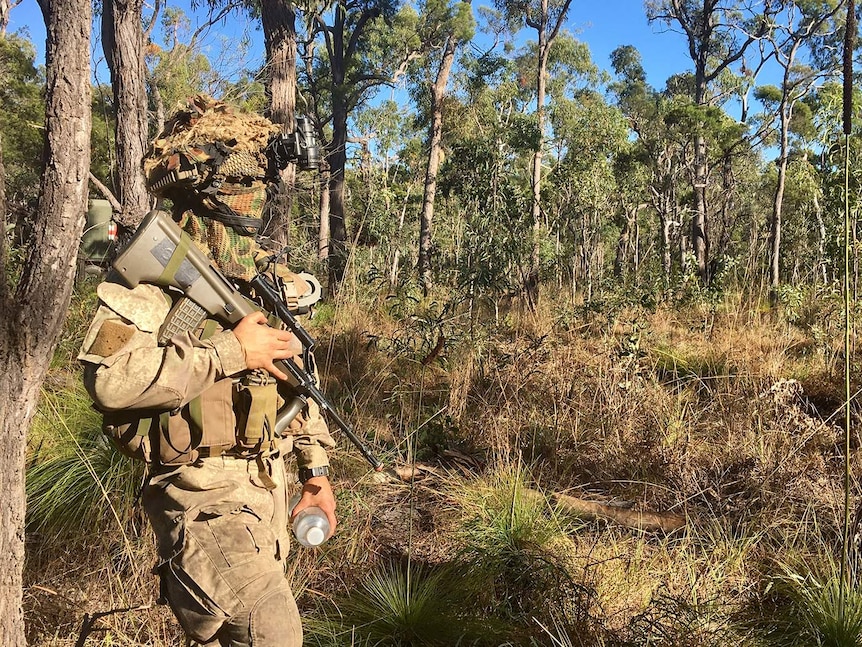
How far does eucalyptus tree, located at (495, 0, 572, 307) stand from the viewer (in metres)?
11.7

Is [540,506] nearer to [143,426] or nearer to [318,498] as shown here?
[318,498]

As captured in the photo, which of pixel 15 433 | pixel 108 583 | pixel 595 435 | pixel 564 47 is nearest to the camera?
pixel 15 433

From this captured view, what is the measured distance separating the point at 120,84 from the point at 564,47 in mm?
21857

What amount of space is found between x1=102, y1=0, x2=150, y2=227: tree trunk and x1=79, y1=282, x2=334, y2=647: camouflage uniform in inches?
158

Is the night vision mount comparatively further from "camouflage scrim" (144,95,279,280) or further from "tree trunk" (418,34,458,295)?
"tree trunk" (418,34,458,295)

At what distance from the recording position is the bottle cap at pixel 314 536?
61.2 inches

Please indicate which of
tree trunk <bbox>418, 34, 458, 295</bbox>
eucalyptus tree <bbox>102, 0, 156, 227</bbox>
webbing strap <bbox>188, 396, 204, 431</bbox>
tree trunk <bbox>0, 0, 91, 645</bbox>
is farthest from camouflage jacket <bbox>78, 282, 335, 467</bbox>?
tree trunk <bbox>418, 34, 458, 295</bbox>

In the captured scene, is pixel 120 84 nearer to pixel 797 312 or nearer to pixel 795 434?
pixel 795 434

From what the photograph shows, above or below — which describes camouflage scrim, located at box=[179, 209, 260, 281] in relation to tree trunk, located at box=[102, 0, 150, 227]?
below

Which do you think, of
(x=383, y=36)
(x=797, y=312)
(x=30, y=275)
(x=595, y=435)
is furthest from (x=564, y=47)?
(x=30, y=275)

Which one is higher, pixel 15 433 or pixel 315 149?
pixel 315 149

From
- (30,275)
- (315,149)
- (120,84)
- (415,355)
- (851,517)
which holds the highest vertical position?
(120,84)

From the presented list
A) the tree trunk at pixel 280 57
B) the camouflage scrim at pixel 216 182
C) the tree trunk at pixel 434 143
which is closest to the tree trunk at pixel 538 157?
the tree trunk at pixel 434 143

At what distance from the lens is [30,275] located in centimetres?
171
